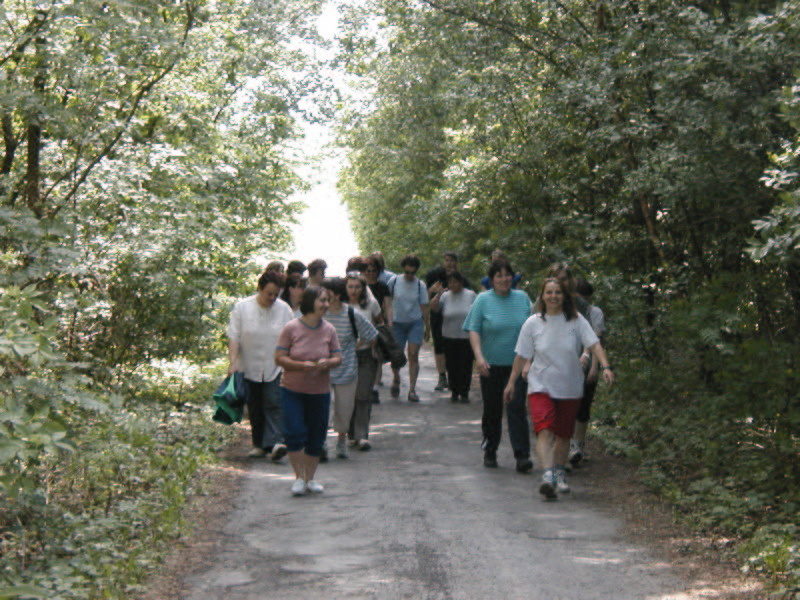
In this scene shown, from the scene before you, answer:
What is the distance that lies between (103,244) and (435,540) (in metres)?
5.88

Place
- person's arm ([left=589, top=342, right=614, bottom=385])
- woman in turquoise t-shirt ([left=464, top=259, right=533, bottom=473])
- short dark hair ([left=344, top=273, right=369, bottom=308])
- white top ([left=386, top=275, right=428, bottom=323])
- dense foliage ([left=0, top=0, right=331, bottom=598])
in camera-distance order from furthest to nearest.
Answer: white top ([left=386, top=275, right=428, bottom=323])
short dark hair ([left=344, top=273, right=369, bottom=308])
woman in turquoise t-shirt ([left=464, top=259, right=533, bottom=473])
person's arm ([left=589, top=342, right=614, bottom=385])
dense foliage ([left=0, top=0, right=331, bottom=598])

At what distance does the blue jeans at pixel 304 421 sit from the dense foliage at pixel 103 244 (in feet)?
3.59

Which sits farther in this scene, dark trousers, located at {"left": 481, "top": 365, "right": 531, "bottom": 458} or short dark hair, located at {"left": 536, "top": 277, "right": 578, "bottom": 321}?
dark trousers, located at {"left": 481, "top": 365, "right": 531, "bottom": 458}

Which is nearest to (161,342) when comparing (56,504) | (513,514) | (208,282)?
(208,282)

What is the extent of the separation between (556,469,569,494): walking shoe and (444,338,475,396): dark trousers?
17.8 ft

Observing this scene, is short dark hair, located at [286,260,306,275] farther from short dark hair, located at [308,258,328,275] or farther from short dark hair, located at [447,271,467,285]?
short dark hair, located at [447,271,467,285]

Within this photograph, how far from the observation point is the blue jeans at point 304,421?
9.04 metres

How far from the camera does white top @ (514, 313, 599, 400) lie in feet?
28.7

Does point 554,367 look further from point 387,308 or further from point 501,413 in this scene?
point 387,308

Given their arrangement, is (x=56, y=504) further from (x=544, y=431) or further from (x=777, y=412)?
(x=777, y=412)

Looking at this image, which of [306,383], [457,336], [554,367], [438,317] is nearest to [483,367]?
[554,367]

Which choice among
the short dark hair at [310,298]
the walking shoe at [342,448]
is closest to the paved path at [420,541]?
the walking shoe at [342,448]

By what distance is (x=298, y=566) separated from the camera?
6656 mm

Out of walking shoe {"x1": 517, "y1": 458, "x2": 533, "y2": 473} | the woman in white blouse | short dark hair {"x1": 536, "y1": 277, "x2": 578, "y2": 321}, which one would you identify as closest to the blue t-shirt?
walking shoe {"x1": 517, "y1": 458, "x2": 533, "y2": 473}
